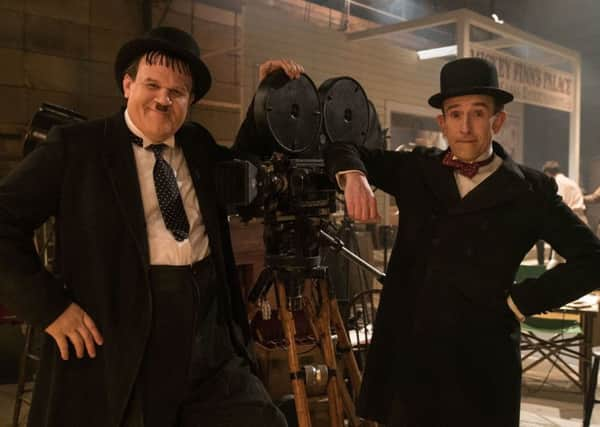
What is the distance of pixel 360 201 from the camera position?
5.80ft

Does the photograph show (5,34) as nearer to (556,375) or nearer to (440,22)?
(440,22)

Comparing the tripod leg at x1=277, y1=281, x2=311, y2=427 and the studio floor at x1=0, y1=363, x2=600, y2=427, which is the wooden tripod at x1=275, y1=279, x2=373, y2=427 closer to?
the tripod leg at x1=277, y1=281, x2=311, y2=427

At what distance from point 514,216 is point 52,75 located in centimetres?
390

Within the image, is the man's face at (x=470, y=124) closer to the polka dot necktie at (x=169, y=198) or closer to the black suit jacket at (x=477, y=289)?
the black suit jacket at (x=477, y=289)

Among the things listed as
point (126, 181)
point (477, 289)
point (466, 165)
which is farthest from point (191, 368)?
point (466, 165)

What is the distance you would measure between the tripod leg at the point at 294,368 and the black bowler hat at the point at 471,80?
864 millimetres

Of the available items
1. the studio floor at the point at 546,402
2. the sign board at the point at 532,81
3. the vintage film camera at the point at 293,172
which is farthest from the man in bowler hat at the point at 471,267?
the sign board at the point at 532,81

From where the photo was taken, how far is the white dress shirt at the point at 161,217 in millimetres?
1630

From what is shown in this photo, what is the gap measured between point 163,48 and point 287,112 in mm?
591

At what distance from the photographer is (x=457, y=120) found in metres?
1.87

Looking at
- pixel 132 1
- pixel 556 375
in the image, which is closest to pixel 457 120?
pixel 556 375

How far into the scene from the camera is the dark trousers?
1.60 m

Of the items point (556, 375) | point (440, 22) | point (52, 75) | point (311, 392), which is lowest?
point (556, 375)

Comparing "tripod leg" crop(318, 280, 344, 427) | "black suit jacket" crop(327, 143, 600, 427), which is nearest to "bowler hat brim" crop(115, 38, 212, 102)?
"black suit jacket" crop(327, 143, 600, 427)
